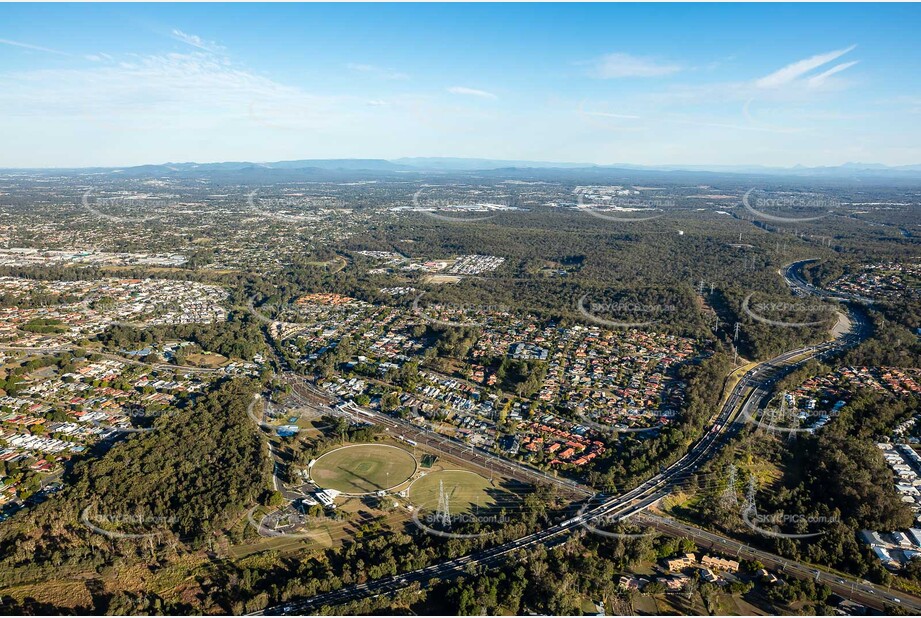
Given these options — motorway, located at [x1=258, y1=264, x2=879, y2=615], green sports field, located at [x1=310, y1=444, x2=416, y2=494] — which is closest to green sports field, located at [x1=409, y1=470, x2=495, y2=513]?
green sports field, located at [x1=310, y1=444, x2=416, y2=494]

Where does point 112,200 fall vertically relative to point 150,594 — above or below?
above

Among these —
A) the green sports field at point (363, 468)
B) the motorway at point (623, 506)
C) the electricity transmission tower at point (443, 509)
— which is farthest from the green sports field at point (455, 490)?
the motorway at point (623, 506)

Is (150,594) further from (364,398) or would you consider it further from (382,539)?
(364,398)

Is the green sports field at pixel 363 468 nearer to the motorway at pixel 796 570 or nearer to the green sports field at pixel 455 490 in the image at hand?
the green sports field at pixel 455 490

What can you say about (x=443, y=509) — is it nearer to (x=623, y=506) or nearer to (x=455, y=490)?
(x=455, y=490)

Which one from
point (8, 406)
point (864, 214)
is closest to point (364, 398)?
point (8, 406)

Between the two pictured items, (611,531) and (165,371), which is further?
(165,371)

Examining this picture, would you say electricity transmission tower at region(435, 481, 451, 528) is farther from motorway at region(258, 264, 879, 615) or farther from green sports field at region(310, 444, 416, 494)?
green sports field at region(310, 444, 416, 494)
